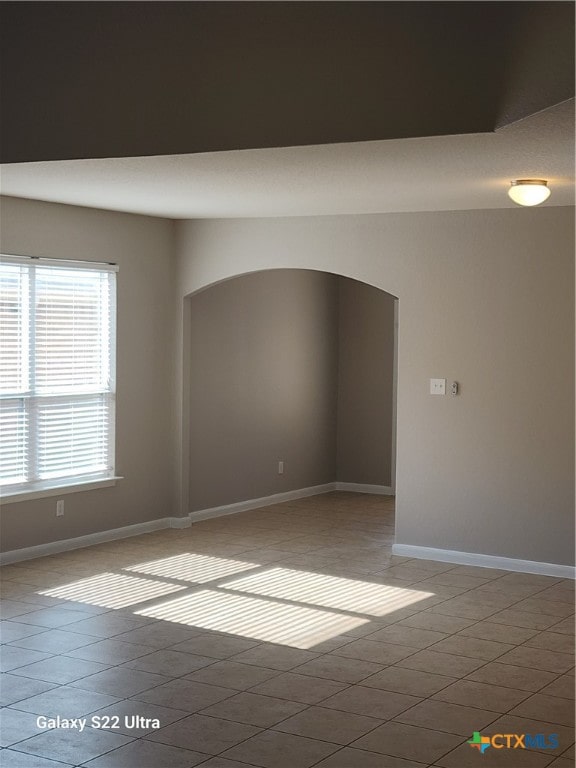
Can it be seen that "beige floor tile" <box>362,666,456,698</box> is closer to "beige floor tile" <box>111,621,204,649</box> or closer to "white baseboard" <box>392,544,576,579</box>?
"beige floor tile" <box>111,621,204,649</box>

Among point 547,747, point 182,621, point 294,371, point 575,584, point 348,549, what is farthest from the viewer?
point 294,371

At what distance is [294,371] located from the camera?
9383 mm

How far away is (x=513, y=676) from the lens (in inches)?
183

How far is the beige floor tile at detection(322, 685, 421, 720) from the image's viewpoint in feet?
13.7

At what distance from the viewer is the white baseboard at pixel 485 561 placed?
257 inches

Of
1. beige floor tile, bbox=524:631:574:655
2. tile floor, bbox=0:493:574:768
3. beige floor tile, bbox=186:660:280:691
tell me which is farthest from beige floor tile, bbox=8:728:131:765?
beige floor tile, bbox=524:631:574:655

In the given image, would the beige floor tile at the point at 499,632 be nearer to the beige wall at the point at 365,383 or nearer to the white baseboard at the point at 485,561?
the white baseboard at the point at 485,561

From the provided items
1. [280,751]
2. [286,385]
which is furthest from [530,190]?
[286,385]

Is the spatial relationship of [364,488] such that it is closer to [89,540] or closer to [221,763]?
[89,540]

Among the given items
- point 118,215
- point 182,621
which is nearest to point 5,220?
point 118,215

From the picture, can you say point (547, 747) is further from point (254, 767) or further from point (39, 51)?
point (39, 51)

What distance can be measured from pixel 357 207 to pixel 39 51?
2802mm

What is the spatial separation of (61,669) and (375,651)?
57.5 inches

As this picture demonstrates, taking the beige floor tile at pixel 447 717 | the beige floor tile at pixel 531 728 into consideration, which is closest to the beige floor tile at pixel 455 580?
the beige floor tile at pixel 447 717
